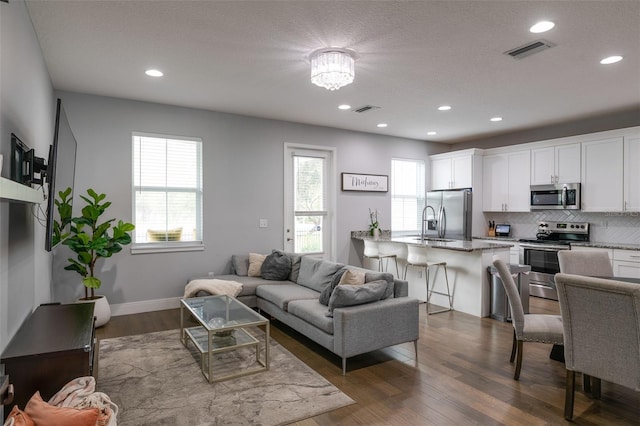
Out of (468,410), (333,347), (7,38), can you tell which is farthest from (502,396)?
(7,38)

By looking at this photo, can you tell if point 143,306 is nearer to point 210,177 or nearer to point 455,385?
point 210,177

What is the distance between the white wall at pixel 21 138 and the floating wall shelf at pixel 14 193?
0.80ft

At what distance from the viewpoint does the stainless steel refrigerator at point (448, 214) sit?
675 cm

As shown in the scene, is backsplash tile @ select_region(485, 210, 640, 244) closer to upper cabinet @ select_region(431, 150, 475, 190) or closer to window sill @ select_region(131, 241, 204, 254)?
upper cabinet @ select_region(431, 150, 475, 190)

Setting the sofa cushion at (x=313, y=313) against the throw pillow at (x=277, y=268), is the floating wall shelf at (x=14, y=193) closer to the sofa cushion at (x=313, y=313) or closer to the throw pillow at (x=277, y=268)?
the sofa cushion at (x=313, y=313)

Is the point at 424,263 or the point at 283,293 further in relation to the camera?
the point at 424,263

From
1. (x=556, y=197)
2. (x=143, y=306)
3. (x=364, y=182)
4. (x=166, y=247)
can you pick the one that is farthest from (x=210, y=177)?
(x=556, y=197)

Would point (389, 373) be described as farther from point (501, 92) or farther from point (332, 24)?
point (501, 92)

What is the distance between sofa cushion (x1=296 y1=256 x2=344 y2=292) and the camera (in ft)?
13.7

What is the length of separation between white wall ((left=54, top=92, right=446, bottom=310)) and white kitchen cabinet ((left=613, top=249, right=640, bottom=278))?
3559mm

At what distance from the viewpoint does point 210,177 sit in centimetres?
526

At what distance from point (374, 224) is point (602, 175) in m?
3.39

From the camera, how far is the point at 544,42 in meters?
3.04

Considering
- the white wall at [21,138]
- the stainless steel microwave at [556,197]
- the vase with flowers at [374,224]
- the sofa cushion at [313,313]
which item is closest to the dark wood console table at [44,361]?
the white wall at [21,138]
